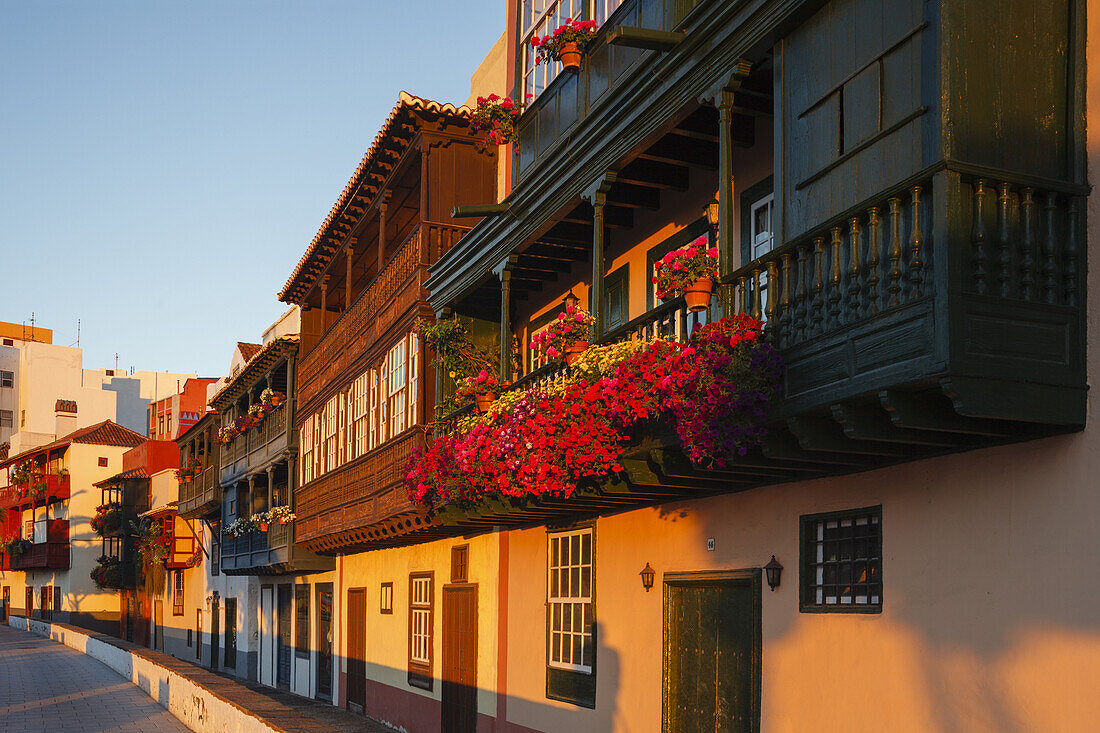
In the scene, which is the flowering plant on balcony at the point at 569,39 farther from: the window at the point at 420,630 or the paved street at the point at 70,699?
the paved street at the point at 70,699

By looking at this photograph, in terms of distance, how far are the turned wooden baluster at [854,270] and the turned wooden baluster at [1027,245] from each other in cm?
95

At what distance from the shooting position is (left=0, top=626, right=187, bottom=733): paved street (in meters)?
20.5

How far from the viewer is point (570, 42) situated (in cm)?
1222

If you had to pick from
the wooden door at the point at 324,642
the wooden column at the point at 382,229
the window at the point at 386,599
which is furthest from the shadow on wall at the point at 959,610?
the wooden door at the point at 324,642

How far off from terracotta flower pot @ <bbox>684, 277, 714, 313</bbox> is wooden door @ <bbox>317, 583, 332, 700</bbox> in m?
19.6

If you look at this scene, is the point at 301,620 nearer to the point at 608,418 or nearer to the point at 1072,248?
the point at 608,418

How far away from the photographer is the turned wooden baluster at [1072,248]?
277 inches

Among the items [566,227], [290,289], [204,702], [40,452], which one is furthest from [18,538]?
[566,227]

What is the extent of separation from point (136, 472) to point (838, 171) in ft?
181

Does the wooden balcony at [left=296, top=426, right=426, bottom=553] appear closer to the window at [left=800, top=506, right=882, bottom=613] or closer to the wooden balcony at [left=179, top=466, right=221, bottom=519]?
the window at [left=800, top=506, right=882, bottom=613]

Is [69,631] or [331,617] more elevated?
[331,617]

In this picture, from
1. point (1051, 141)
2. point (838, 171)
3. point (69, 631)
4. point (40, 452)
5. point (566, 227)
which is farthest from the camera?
point (40, 452)

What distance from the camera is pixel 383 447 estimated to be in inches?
729

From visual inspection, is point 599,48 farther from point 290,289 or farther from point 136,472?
point 136,472
